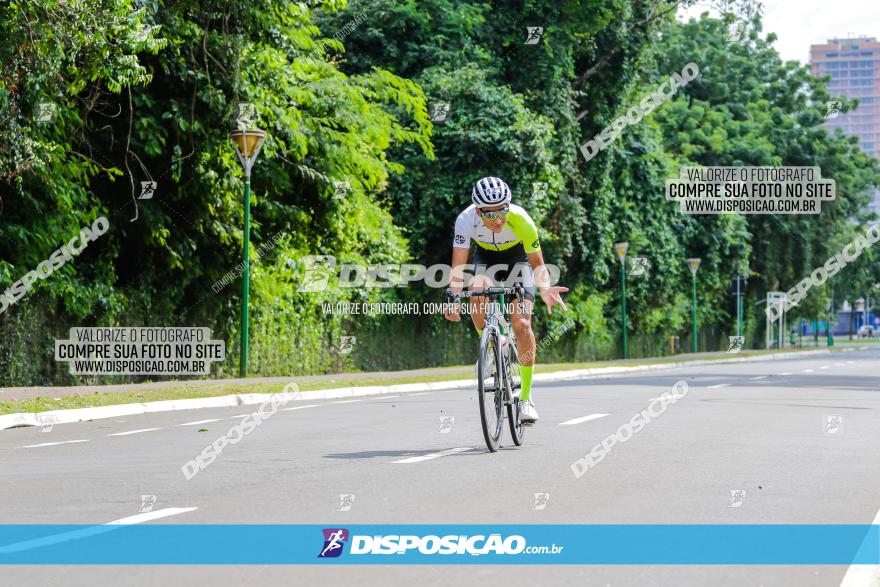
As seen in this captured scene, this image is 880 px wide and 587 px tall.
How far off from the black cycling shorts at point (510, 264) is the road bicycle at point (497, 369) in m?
0.09

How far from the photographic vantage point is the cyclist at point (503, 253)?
1007 cm

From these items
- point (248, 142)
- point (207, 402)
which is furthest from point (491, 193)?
point (248, 142)

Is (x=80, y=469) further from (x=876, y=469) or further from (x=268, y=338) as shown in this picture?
(x=268, y=338)

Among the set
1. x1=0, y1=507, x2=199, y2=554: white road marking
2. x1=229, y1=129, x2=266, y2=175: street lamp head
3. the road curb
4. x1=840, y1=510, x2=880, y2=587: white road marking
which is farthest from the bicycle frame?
x1=229, y1=129, x2=266, y2=175: street lamp head

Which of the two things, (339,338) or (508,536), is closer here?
(508,536)

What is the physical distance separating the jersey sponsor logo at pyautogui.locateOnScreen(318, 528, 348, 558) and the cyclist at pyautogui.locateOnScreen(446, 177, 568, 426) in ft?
12.7

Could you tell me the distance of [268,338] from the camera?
25.5 m

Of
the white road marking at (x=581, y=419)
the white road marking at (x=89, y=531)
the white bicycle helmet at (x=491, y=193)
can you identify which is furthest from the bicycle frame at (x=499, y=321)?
the white road marking at (x=89, y=531)

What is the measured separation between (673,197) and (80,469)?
42.3 m

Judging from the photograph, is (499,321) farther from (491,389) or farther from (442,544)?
(442,544)

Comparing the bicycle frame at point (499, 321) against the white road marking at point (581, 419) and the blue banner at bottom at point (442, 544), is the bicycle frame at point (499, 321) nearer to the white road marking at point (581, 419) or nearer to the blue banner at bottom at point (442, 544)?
the white road marking at point (581, 419)

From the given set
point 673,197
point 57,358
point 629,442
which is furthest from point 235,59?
point 673,197

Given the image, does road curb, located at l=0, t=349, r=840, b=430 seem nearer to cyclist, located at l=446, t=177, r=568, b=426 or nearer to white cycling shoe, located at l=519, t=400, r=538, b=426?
→ cyclist, located at l=446, t=177, r=568, b=426
